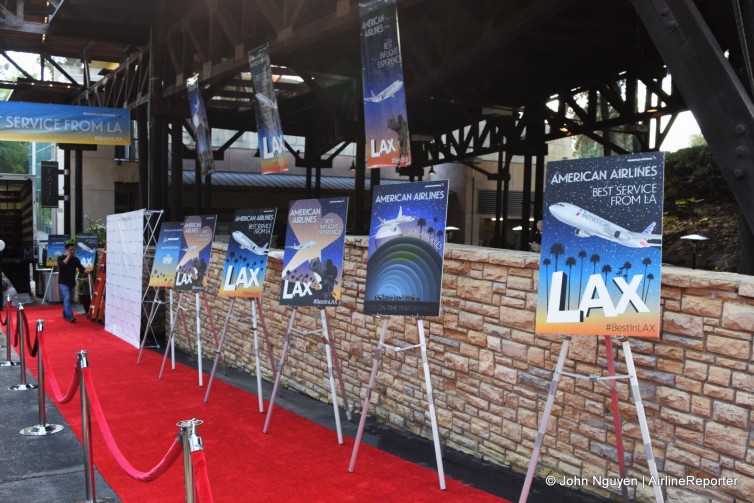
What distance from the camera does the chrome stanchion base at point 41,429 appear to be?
6.27 m

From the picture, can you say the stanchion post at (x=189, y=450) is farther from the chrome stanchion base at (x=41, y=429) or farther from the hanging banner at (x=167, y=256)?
the hanging banner at (x=167, y=256)

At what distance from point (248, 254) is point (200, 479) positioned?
14.9 feet

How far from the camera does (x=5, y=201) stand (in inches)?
709

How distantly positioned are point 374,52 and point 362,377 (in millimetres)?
3333

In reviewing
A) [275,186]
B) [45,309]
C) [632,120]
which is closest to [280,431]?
[632,120]

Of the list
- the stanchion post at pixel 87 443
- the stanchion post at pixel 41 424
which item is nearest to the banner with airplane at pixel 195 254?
the stanchion post at pixel 41 424

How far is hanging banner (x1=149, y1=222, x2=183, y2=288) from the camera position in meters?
9.50

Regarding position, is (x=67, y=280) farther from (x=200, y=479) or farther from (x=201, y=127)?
(x=200, y=479)

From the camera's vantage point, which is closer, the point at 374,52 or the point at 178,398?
the point at 374,52

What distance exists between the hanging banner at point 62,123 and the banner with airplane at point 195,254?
7235 mm

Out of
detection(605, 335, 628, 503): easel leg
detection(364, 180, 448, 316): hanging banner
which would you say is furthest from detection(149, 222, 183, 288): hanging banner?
detection(605, 335, 628, 503): easel leg

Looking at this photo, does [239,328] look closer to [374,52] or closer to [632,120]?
[374,52]

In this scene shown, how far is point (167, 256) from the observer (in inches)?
381

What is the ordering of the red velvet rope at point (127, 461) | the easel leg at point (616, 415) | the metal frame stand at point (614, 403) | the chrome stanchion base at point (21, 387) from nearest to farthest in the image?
the red velvet rope at point (127, 461)
the metal frame stand at point (614, 403)
the easel leg at point (616, 415)
the chrome stanchion base at point (21, 387)
